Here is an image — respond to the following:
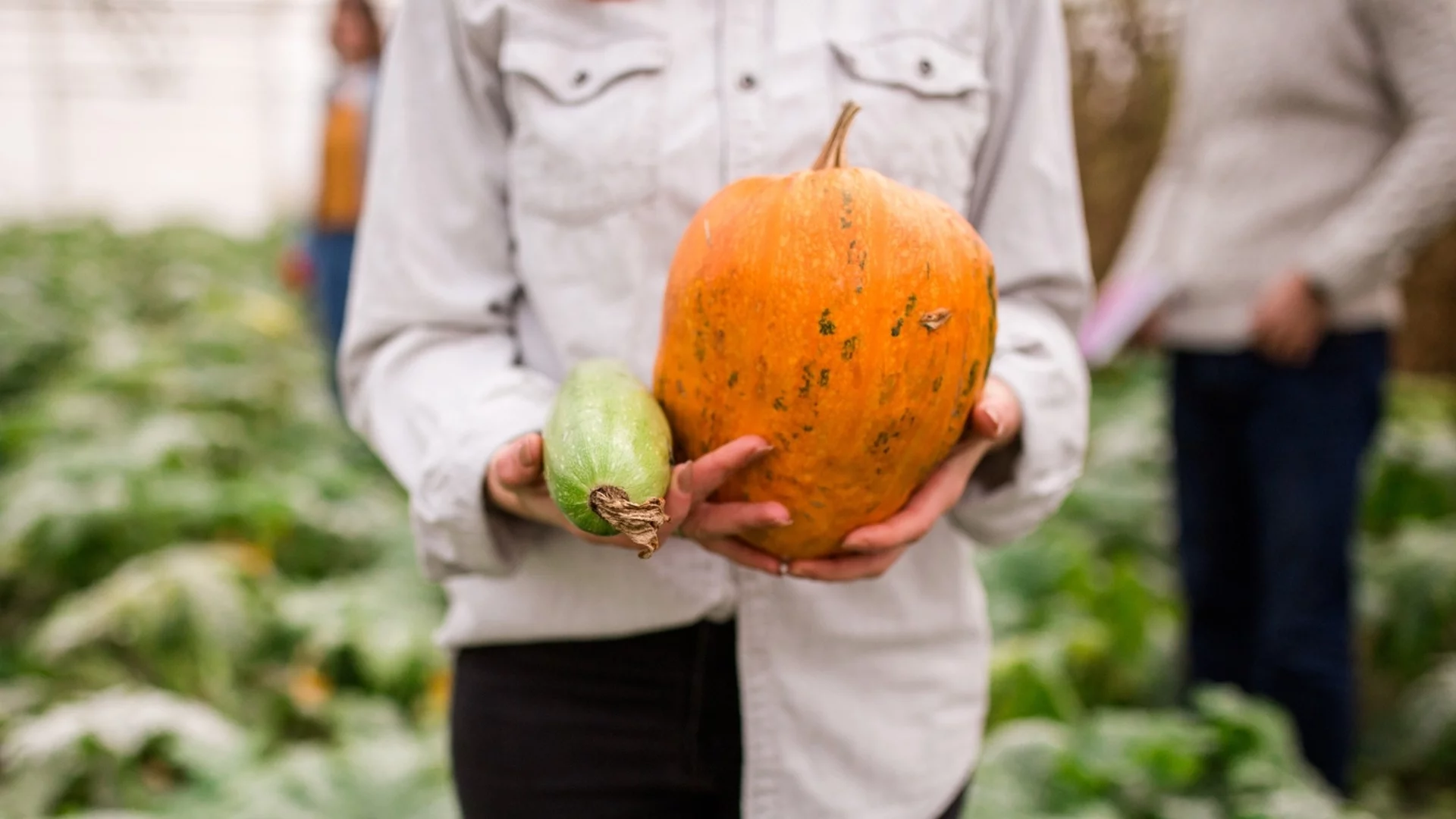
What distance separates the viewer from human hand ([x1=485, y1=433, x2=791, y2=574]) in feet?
3.04

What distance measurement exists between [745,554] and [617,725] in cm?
26

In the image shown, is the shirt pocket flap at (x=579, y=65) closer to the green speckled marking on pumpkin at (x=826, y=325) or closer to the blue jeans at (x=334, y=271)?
the green speckled marking on pumpkin at (x=826, y=325)

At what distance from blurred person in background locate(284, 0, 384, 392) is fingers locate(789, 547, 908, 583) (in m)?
4.16

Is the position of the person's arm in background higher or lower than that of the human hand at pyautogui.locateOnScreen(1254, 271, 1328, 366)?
higher

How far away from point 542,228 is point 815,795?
60 cm

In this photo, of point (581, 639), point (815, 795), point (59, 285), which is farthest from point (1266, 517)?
point (59, 285)

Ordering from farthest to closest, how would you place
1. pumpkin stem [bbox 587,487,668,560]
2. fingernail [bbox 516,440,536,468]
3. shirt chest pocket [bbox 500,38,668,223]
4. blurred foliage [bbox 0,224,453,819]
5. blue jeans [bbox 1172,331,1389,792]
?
blurred foliage [bbox 0,224,453,819]
blue jeans [bbox 1172,331,1389,792]
shirt chest pocket [bbox 500,38,668,223]
fingernail [bbox 516,440,536,468]
pumpkin stem [bbox 587,487,668,560]

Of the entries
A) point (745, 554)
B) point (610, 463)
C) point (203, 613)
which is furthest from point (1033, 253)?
point (203, 613)

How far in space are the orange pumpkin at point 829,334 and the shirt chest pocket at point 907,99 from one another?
14cm

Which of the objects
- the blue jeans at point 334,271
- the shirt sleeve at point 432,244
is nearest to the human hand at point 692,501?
the shirt sleeve at point 432,244

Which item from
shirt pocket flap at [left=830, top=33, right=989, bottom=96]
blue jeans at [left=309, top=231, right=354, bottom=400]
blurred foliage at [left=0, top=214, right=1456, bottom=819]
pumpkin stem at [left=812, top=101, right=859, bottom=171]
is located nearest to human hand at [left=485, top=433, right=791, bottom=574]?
pumpkin stem at [left=812, top=101, right=859, bottom=171]

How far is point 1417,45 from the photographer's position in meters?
2.06

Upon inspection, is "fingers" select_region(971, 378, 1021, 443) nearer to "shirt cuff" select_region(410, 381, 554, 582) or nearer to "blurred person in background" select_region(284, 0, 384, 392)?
"shirt cuff" select_region(410, 381, 554, 582)

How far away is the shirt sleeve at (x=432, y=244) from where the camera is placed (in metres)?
1.16
